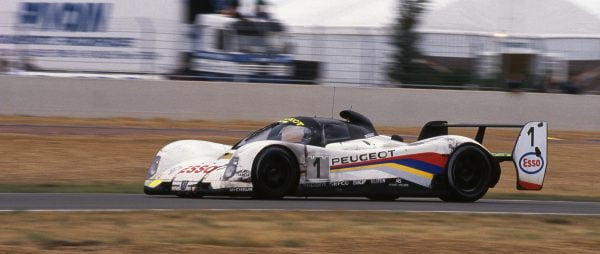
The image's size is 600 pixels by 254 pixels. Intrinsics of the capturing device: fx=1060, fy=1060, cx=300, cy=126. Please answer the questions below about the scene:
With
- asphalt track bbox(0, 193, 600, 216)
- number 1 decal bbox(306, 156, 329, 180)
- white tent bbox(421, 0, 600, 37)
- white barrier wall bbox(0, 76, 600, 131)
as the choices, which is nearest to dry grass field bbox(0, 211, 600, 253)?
asphalt track bbox(0, 193, 600, 216)

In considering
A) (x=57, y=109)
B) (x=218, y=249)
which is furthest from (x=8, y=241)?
(x=57, y=109)

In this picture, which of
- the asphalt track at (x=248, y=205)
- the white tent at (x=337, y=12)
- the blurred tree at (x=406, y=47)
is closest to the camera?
the asphalt track at (x=248, y=205)

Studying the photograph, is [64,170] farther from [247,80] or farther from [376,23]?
[376,23]

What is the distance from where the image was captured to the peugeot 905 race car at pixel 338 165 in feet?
36.5

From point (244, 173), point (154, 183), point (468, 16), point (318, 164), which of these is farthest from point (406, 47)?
point (244, 173)

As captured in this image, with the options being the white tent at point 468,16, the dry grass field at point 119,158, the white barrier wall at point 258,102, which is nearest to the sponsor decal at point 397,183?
the dry grass field at point 119,158

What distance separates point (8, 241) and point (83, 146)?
10.9m

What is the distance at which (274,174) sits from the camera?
1118cm

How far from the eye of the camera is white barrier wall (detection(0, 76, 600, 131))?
22688 millimetres

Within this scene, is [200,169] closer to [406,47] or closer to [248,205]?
[248,205]

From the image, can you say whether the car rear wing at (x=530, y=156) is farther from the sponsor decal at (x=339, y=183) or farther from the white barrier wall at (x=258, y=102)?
the white barrier wall at (x=258, y=102)

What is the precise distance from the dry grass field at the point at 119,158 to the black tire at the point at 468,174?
2.50m

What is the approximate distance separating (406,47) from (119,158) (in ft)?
36.5

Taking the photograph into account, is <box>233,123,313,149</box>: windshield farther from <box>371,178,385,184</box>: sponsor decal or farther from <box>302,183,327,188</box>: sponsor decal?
<box>371,178,385,184</box>: sponsor decal
